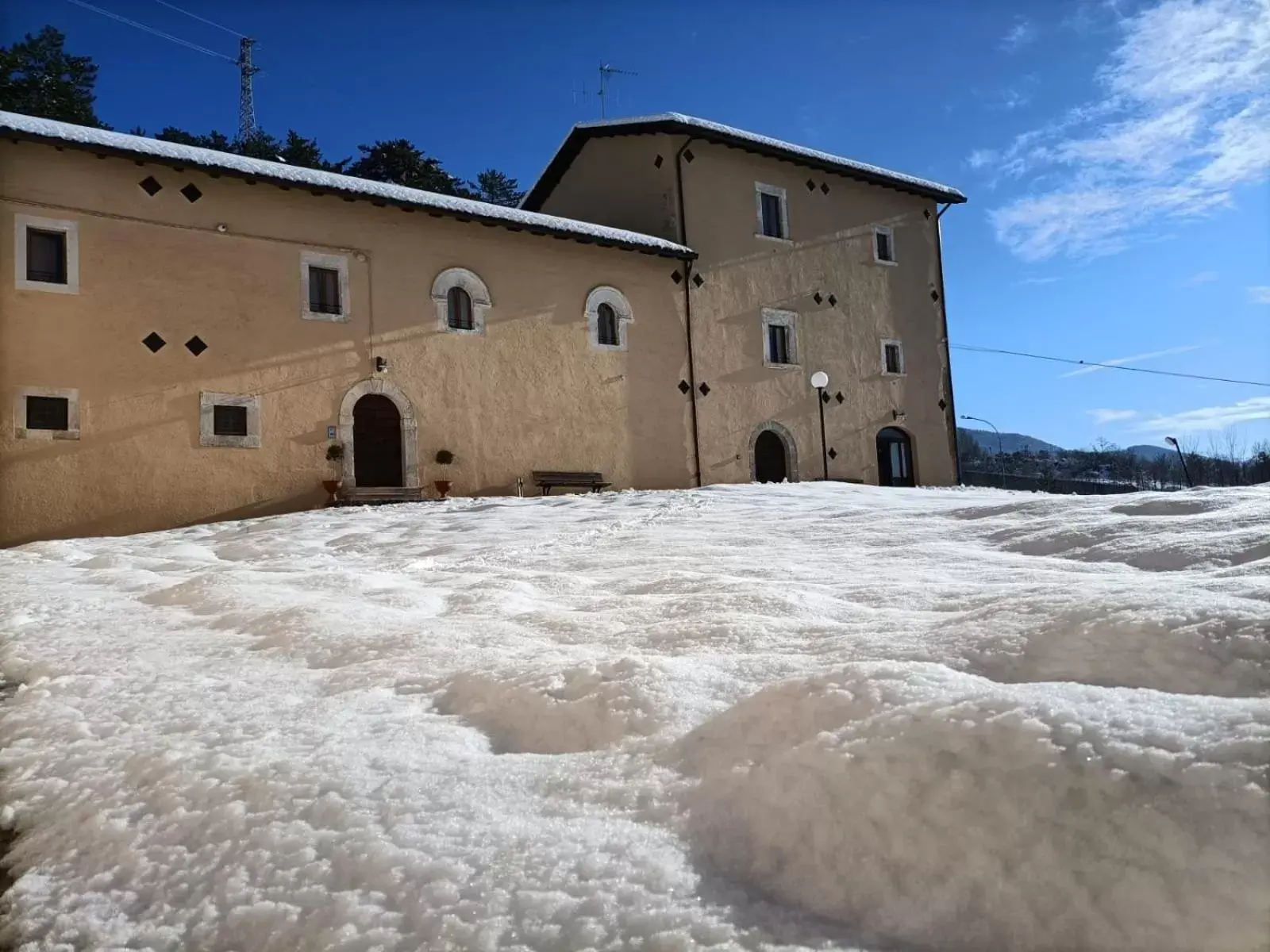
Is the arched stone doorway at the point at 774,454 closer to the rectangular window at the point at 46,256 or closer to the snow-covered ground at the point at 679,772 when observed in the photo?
the rectangular window at the point at 46,256

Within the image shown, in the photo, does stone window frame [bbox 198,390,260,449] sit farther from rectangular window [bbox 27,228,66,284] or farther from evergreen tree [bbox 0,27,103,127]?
evergreen tree [bbox 0,27,103,127]

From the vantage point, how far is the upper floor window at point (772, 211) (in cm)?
1920

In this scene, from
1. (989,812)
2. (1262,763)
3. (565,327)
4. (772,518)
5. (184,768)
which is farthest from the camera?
(565,327)

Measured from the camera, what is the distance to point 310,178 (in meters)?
13.4

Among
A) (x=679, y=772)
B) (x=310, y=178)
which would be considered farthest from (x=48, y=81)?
(x=679, y=772)

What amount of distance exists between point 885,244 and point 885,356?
10.1ft

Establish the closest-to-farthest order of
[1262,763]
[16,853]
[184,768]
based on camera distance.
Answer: [1262,763], [16,853], [184,768]

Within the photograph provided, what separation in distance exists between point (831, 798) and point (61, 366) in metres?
13.3

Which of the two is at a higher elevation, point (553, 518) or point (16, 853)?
point (553, 518)

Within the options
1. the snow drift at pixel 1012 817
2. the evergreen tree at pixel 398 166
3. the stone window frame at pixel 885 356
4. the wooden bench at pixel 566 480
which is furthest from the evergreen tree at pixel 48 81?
the snow drift at pixel 1012 817

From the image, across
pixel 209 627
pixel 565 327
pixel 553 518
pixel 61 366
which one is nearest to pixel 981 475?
pixel 565 327

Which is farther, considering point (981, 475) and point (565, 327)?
point (981, 475)

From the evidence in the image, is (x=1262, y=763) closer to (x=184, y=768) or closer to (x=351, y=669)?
(x=184, y=768)

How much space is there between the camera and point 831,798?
1.68 metres
